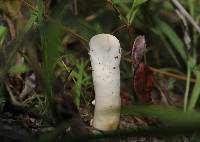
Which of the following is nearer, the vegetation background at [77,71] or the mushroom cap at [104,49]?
the vegetation background at [77,71]

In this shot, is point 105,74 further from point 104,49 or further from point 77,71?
point 77,71

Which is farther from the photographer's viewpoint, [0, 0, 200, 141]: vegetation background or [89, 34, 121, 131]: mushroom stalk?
[89, 34, 121, 131]: mushroom stalk

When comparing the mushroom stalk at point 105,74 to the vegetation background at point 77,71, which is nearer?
the vegetation background at point 77,71

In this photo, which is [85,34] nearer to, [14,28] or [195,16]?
[14,28]
